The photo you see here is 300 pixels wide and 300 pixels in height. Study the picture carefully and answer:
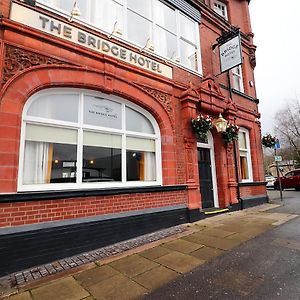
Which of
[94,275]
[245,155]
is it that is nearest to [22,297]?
[94,275]

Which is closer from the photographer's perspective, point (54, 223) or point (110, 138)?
point (54, 223)

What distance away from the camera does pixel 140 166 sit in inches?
247

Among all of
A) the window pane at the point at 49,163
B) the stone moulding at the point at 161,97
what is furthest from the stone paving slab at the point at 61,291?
the stone moulding at the point at 161,97

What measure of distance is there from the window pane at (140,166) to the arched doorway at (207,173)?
2311mm

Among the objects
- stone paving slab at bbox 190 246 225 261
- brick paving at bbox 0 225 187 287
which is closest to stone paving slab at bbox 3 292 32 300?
brick paving at bbox 0 225 187 287

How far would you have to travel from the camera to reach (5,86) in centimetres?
415

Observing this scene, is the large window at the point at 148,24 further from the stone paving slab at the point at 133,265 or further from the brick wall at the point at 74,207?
the stone paving slab at the point at 133,265

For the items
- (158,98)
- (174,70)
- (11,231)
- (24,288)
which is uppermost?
(174,70)

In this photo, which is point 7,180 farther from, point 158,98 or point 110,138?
point 158,98

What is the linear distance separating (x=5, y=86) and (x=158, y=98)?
389 centimetres

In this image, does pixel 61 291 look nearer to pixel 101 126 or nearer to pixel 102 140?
pixel 102 140

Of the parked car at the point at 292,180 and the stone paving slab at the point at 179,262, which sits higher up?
the parked car at the point at 292,180

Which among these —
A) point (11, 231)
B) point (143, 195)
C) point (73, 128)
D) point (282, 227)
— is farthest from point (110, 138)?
point (282, 227)

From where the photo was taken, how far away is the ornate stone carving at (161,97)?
6419mm
